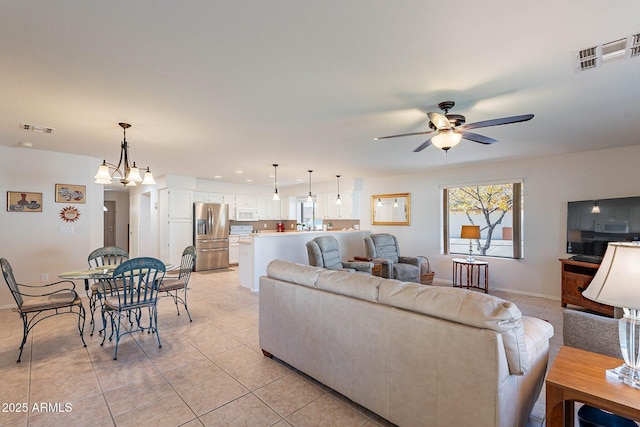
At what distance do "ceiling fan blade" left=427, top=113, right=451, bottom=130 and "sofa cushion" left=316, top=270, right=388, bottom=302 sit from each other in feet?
4.65

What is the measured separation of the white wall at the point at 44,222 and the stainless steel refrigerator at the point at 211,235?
2407 mm

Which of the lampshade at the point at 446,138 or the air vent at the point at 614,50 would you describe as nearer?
the air vent at the point at 614,50

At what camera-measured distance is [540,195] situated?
195 inches

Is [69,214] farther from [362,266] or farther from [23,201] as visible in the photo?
[362,266]

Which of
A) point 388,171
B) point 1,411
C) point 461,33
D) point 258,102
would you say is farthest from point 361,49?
point 388,171

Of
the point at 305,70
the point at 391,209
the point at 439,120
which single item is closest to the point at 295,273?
the point at 305,70

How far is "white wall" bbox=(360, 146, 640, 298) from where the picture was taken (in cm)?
434

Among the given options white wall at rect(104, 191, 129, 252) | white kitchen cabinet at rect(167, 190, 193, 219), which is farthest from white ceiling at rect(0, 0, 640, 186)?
white wall at rect(104, 191, 129, 252)

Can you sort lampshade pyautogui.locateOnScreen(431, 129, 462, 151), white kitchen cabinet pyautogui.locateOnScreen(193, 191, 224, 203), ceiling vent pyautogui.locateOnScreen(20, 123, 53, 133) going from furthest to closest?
white kitchen cabinet pyautogui.locateOnScreen(193, 191, 224, 203) < ceiling vent pyautogui.locateOnScreen(20, 123, 53, 133) < lampshade pyautogui.locateOnScreen(431, 129, 462, 151)

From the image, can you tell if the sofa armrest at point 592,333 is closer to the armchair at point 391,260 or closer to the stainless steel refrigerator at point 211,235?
the armchair at point 391,260

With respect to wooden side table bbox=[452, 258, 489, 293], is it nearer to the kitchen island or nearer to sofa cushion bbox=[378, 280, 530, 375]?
the kitchen island

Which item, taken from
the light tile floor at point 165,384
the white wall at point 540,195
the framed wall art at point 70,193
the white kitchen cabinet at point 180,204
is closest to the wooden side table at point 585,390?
the light tile floor at point 165,384

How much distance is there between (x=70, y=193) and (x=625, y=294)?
255 inches

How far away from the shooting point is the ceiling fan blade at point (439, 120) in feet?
7.82
